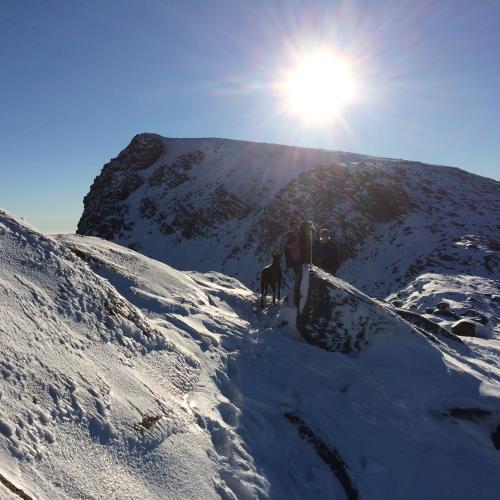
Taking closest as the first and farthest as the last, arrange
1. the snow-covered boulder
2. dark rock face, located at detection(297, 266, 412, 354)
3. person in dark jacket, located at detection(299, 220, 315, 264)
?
dark rock face, located at detection(297, 266, 412, 354), person in dark jacket, located at detection(299, 220, 315, 264), the snow-covered boulder

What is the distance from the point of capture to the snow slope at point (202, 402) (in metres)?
3.48

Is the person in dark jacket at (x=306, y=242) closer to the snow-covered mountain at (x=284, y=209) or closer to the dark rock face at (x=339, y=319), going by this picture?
the dark rock face at (x=339, y=319)

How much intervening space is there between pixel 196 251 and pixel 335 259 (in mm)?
30499

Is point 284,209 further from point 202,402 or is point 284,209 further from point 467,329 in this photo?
point 202,402

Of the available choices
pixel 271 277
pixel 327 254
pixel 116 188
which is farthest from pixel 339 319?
pixel 116 188

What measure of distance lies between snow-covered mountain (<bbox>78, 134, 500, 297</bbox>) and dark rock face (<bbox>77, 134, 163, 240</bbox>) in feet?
0.68

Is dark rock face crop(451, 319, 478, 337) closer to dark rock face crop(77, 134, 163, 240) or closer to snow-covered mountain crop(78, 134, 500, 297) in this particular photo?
snow-covered mountain crop(78, 134, 500, 297)

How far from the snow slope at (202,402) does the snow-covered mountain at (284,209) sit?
2233 cm

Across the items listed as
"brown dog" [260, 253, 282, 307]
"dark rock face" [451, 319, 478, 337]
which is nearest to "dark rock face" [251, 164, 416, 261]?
"dark rock face" [451, 319, 478, 337]

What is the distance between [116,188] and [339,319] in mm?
54186

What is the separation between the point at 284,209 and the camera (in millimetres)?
42344

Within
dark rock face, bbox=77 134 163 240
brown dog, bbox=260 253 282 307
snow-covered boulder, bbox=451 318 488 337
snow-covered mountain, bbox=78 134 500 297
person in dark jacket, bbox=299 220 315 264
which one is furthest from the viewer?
dark rock face, bbox=77 134 163 240

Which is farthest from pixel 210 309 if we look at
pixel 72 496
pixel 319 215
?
pixel 319 215

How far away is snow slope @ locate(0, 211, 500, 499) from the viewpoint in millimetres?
3482
